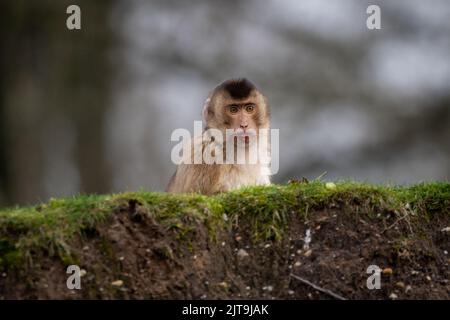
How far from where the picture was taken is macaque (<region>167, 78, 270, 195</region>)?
10.7 meters

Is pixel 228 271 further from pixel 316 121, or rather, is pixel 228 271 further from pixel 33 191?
pixel 316 121

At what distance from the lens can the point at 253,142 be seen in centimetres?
1116

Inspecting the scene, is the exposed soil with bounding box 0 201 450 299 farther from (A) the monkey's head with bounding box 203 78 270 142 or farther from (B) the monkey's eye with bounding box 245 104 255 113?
(B) the monkey's eye with bounding box 245 104 255 113

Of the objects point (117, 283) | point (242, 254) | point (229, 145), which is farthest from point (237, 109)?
point (117, 283)

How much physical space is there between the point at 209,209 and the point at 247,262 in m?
0.61

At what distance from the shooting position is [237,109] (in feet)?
37.1

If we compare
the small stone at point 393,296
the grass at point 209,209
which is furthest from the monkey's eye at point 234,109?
the small stone at point 393,296

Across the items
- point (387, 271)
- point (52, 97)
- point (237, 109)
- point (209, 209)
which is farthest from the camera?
point (52, 97)

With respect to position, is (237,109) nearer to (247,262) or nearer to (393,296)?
(247,262)

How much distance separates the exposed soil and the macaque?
2.40 m

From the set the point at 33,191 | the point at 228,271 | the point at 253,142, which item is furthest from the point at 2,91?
the point at 228,271

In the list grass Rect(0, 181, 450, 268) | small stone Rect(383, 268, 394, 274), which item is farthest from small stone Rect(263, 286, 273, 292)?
small stone Rect(383, 268, 394, 274)

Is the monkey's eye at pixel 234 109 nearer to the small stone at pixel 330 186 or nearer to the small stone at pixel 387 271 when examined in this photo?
the small stone at pixel 330 186

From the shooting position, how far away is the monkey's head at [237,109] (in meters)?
11.2
